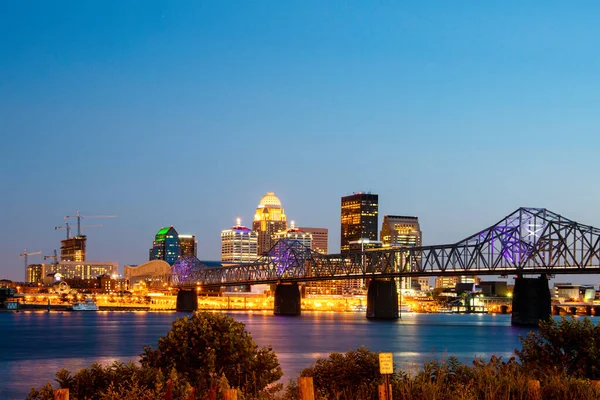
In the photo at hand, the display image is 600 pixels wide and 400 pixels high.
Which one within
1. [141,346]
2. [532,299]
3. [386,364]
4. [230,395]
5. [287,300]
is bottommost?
[141,346]

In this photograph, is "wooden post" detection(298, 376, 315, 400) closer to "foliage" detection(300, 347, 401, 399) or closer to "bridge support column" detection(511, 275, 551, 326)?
"foliage" detection(300, 347, 401, 399)

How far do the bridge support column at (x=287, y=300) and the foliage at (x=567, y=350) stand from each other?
510 feet

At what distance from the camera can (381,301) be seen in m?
170

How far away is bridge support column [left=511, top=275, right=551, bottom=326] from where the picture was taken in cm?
12619

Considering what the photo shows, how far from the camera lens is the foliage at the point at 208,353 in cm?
3020

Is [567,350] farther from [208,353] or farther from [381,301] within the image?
[381,301]

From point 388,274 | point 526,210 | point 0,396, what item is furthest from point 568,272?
point 0,396

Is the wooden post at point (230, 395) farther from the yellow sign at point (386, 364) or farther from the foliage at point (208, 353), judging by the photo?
the foliage at point (208, 353)

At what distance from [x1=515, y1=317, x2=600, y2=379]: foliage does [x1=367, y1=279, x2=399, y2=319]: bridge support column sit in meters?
134

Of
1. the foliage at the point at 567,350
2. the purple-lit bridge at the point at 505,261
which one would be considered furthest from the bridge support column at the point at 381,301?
the foliage at the point at 567,350

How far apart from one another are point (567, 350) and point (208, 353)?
11838mm

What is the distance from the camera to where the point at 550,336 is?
32094 mm

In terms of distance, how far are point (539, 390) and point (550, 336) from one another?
32.2 feet

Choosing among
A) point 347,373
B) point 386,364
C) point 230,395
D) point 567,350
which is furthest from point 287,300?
point 230,395
